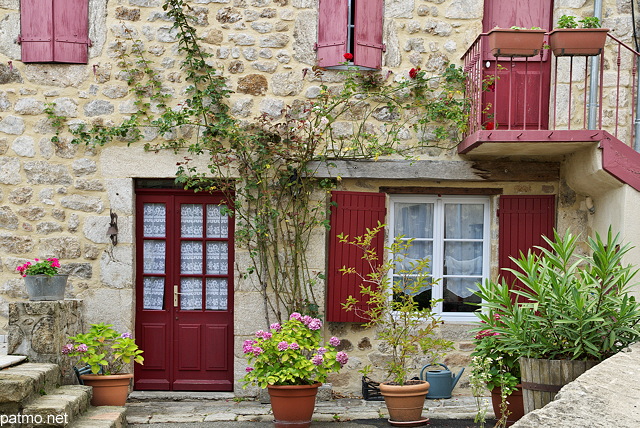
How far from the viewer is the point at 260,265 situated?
7688 mm

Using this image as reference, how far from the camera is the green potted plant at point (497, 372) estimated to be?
18.7 feet

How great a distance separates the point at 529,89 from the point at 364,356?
2916 millimetres

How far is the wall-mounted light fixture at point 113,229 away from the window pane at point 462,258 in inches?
121

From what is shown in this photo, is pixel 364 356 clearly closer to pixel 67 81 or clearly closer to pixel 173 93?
Answer: pixel 173 93

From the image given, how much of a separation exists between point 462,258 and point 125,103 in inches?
137

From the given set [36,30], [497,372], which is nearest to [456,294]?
[497,372]

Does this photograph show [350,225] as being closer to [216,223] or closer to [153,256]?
[216,223]

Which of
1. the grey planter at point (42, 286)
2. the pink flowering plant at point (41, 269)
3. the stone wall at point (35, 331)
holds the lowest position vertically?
the stone wall at point (35, 331)

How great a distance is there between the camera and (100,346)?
6.98 metres

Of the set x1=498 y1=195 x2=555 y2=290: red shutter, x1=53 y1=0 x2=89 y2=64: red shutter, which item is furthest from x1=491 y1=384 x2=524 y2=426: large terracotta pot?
x1=53 y1=0 x2=89 y2=64: red shutter

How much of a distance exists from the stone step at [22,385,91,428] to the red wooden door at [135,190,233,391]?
4.98ft

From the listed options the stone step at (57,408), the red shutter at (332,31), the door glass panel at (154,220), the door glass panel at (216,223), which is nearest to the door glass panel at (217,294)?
the door glass panel at (216,223)

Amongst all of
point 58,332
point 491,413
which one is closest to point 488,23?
point 491,413

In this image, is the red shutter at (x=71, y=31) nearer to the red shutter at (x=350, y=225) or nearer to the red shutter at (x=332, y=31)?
the red shutter at (x=332, y=31)
